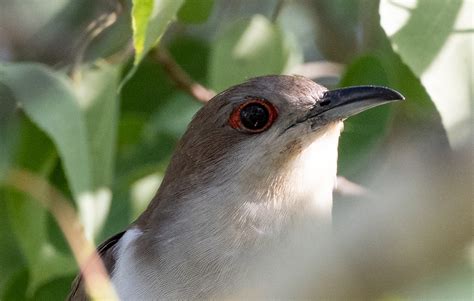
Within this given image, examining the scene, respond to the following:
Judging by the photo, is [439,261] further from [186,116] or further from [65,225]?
[186,116]

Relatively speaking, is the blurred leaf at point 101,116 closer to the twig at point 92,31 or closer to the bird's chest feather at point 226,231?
the twig at point 92,31

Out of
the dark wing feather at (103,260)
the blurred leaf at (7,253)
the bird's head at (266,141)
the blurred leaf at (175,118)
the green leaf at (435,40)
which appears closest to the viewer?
the green leaf at (435,40)

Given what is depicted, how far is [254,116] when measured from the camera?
3158mm

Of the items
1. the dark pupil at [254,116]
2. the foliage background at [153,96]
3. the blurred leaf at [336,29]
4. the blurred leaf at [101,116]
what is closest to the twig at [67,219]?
the foliage background at [153,96]

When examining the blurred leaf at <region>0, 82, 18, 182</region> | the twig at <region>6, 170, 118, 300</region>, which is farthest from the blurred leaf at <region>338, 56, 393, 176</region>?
the blurred leaf at <region>0, 82, 18, 182</region>

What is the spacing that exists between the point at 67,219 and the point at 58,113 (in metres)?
0.44

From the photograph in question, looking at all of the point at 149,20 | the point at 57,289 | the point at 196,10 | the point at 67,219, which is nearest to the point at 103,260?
the point at 67,219

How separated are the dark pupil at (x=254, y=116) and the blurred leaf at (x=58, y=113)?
558 mm

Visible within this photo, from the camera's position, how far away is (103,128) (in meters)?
3.11

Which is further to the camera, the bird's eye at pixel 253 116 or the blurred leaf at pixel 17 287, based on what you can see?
the blurred leaf at pixel 17 287

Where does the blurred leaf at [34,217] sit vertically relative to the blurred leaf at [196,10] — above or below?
below

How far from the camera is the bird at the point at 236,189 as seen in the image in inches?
111

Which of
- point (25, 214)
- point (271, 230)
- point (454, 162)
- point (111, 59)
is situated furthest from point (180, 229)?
point (454, 162)

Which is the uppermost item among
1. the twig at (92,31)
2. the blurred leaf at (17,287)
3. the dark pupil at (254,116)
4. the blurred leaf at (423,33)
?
the twig at (92,31)
